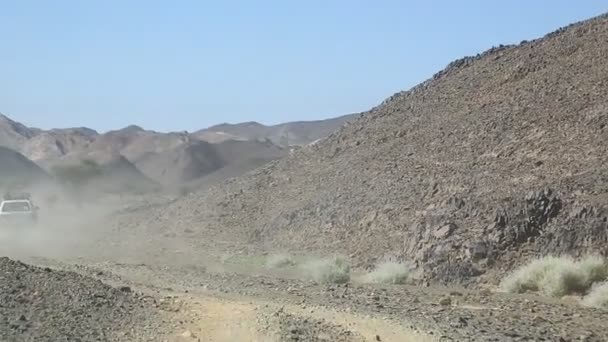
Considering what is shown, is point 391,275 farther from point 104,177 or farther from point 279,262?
point 104,177

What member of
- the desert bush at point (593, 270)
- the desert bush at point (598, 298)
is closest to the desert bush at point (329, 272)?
the desert bush at point (593, 270)

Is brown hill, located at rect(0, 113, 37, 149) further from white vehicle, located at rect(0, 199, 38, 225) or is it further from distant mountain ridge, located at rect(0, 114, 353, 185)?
white vehicle, located at rect(0, 199, 38, 225)

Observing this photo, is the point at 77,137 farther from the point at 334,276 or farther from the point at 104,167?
the point at 334,276

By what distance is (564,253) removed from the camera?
74.6ft

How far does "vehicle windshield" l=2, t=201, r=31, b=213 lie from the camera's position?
1543 inches

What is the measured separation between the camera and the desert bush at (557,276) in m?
20.0

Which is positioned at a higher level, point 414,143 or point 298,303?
point 414,143

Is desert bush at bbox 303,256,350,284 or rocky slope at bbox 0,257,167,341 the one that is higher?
rocky slope at bbox 0,257,167,341

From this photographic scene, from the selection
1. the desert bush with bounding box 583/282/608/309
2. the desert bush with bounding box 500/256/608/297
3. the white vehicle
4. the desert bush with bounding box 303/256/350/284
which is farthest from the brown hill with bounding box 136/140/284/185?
the desert bush with bounding box 583/282/608/309

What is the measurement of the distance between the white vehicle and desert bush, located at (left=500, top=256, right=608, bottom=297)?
76.5 ft

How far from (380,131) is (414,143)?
4745mm

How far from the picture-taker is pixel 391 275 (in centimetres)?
2362

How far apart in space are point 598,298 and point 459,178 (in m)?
13.8

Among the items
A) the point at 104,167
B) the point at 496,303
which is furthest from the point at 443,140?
the point at 104,167
